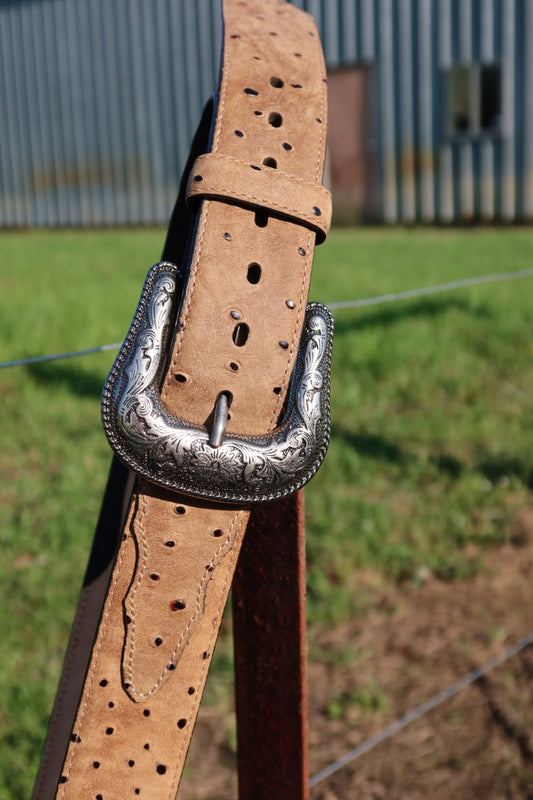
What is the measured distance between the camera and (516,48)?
9.50 m

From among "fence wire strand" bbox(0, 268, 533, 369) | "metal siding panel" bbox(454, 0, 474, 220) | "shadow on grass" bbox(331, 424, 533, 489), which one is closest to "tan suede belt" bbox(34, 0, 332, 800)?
"fence wire strand" bbox(0, 268, 533, 369)

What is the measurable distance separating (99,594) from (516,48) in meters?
10.2

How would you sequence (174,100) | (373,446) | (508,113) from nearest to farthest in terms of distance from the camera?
(373,446), (508,113), (174,100)

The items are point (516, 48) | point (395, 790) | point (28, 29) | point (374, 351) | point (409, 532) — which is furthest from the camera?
point (28, 29)

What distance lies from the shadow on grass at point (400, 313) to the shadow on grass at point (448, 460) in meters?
1.00

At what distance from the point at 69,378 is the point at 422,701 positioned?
8.29ft

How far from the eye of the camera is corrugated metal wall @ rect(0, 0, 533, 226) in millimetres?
9891

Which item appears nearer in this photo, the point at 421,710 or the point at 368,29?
the point at 421,710

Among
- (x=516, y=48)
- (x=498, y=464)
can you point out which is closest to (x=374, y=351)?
(x=498, y=464)

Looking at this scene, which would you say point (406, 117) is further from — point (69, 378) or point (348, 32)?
point (69, 378)

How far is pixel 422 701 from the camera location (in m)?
1.90

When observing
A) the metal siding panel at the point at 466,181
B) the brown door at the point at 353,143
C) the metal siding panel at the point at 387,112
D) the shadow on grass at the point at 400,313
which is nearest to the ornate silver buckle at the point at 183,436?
the shadow on grass at the point at 400,313

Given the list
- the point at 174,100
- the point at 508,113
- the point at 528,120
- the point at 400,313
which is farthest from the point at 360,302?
the point at 174,100

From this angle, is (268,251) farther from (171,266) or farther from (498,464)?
(498,464)
